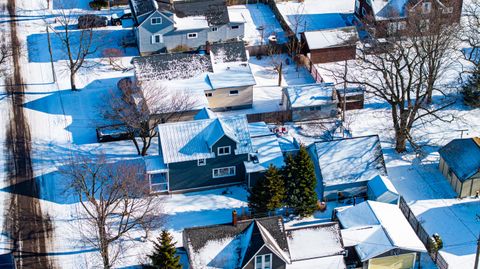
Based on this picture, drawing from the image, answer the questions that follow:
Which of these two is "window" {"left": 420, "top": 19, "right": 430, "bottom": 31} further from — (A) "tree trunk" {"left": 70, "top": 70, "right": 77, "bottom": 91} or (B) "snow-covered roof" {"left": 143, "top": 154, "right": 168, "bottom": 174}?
(A) "tree trunk" {"left": 70, "top": 70, "right": 77, "bottom": 91}

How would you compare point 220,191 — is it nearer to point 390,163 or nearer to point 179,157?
point 179,157

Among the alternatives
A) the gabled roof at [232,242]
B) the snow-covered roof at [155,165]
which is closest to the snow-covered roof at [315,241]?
the gabled roof at [232,242]

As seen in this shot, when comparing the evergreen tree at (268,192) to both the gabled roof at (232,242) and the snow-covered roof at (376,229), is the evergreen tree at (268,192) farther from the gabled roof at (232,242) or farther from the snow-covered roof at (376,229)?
the snow-covered roof at (376,229)

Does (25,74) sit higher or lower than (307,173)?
higher

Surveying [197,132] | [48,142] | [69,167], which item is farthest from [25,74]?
[197,132]

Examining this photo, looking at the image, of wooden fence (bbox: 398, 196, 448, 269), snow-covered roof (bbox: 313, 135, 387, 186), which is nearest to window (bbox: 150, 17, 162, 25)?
A: snow-covered roof (bbox: 313, 135, 387, 186)

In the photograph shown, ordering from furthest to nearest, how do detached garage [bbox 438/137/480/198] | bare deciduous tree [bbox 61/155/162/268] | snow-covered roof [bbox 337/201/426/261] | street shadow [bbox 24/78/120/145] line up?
street shadow [bbox 24/78/120/145] → detached garage [bbox 438/137/480/198] → bare deciduous tree [bbox 61/155/162/268] → snow-covered roof [bbox 337/201/426/261]
